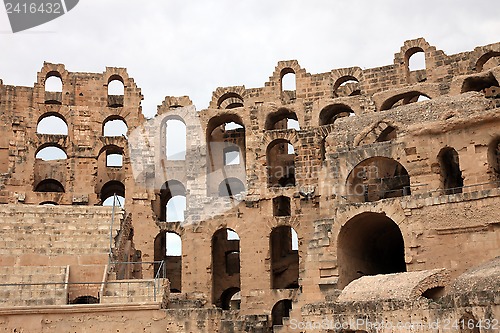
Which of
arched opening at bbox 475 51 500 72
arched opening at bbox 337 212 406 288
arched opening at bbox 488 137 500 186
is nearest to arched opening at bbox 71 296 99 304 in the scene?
arched opening at bbox 337 212 406 288

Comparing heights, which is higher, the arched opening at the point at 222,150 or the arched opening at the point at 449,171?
the arched opening at the point at 222,150

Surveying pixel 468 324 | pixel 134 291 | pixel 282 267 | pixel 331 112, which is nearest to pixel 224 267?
pixel 282 267

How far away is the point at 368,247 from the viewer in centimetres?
2586

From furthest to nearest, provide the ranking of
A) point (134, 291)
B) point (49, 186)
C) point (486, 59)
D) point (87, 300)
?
point (49, 186), point (486, 59), point (87, 300), point (134, 291)

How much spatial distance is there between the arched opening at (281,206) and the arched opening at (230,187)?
2846mm

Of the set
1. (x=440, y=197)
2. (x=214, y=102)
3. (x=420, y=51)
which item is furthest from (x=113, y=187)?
(x=440, y=197)

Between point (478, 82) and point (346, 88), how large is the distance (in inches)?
304

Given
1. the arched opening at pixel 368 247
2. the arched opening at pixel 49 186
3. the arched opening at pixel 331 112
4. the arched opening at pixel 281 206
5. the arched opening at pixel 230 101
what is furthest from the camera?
the arched opening at pixel 230 101

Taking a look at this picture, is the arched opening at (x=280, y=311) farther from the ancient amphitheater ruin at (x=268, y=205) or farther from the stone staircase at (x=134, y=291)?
the stone staircase at (x=134, y=291)

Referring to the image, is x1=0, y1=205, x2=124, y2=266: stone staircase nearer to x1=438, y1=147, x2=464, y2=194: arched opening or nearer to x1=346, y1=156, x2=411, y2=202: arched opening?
x1=346, y1=156, x2=411, y2=202: arched opening

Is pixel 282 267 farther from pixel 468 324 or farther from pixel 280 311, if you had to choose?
pixel 468 324

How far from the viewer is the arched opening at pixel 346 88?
36.5m

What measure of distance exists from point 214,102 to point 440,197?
56.2ft

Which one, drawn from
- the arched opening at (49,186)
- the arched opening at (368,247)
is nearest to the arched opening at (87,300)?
the arched opening at (368,247)
